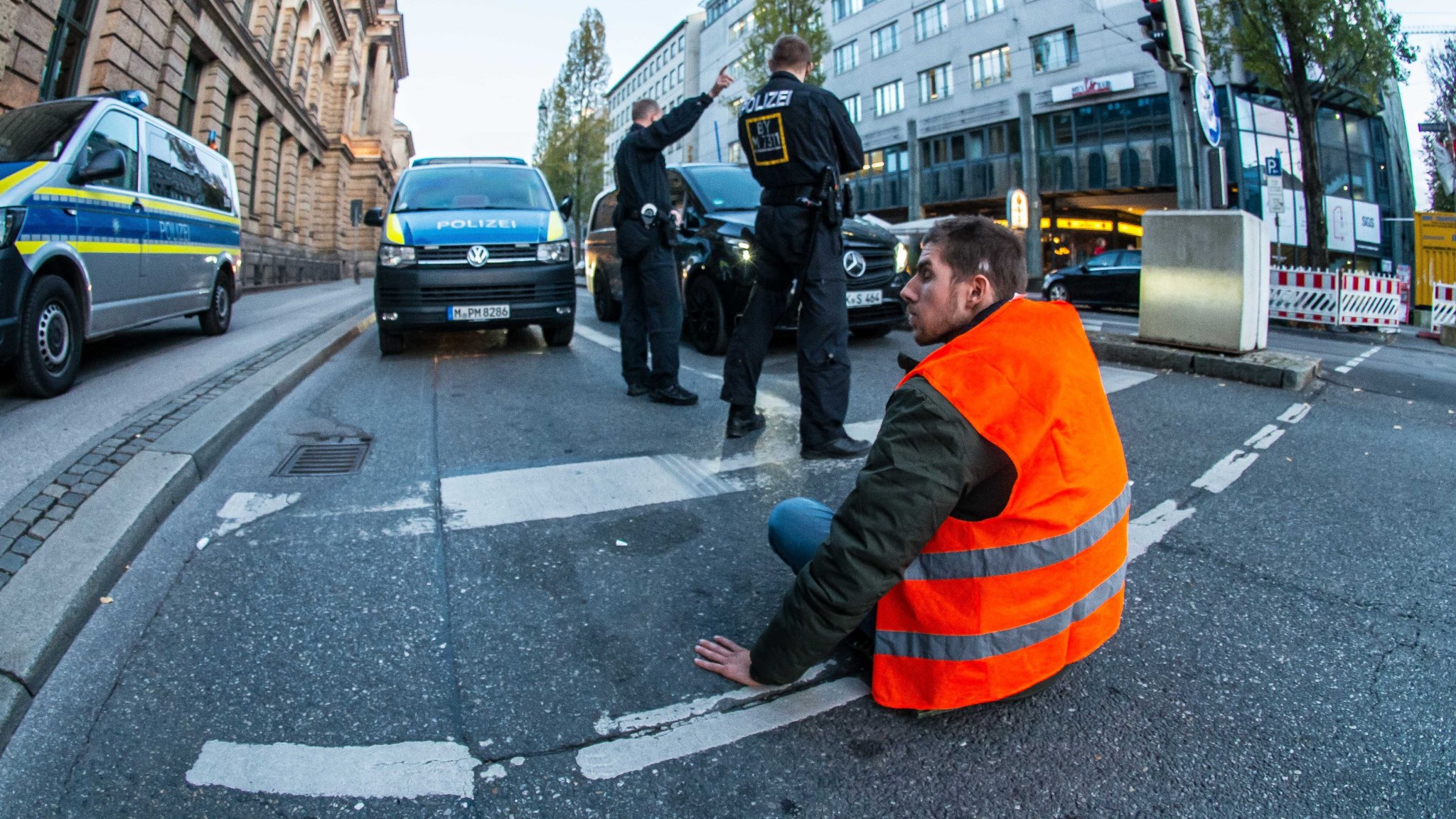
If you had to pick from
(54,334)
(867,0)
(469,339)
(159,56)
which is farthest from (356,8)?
(54,334)

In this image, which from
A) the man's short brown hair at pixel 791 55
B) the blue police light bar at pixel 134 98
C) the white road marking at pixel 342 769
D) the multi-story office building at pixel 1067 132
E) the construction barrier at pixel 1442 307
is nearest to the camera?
the white road marking at pixel 342 769

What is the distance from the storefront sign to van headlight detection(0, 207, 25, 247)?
32630 mm

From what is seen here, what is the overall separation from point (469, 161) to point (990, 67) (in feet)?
103

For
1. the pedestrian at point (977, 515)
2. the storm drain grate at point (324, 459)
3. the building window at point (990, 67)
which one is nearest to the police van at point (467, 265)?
the storm drain grate at point (324, 459)

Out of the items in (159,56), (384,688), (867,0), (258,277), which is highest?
(867,0)

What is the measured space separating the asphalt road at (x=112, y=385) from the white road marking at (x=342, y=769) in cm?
209

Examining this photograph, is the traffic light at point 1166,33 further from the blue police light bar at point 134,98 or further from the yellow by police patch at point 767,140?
the blue police light bar at point 134,98

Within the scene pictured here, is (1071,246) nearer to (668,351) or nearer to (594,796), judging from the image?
(668,351)

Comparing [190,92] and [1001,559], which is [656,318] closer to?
[1001,559]

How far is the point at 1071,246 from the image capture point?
34500 millimetres

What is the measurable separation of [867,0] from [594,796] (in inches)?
1809

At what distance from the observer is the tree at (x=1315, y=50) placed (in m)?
17.6

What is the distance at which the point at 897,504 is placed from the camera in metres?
1.63

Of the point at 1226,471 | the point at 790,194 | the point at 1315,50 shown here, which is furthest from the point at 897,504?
the point at 1315,50
